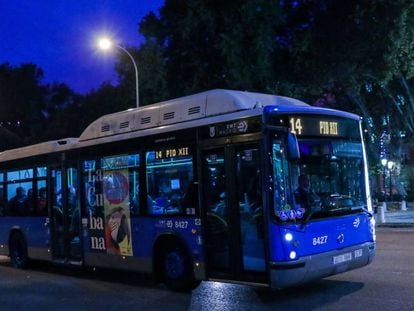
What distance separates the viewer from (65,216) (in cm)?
1281

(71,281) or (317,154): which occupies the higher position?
(317,154)

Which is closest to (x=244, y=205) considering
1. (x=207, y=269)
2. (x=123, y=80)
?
(x=207, y=269)

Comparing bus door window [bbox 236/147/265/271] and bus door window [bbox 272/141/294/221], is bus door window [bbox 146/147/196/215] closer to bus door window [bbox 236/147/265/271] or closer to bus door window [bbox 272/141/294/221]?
bus door window [bbox 236/147/265/271]

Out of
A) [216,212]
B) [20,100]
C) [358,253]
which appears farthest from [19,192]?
[20,100]

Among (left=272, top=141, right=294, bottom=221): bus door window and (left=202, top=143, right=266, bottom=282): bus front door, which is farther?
(left=202, top=143, right=266, bottom=282): bus front door

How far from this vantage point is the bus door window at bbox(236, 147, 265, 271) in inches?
337

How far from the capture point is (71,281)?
12.1 meters

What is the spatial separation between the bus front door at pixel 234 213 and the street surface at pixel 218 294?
52 centimetres

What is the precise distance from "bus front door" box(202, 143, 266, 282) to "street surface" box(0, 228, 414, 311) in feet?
1.69

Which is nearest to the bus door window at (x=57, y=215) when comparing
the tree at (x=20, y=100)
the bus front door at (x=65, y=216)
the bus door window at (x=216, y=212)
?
the bus front door at (x=65, y=216)

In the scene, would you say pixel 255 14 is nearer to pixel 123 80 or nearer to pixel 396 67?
pixel 396 67

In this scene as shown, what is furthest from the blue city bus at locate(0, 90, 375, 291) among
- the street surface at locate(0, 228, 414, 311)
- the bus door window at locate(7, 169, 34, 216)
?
the bus door window at locate(7, 169, 34, 216)

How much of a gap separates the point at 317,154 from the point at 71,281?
5.93 meters

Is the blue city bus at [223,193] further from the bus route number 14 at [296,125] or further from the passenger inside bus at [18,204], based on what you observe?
the passenger inside bus at [18,204]
